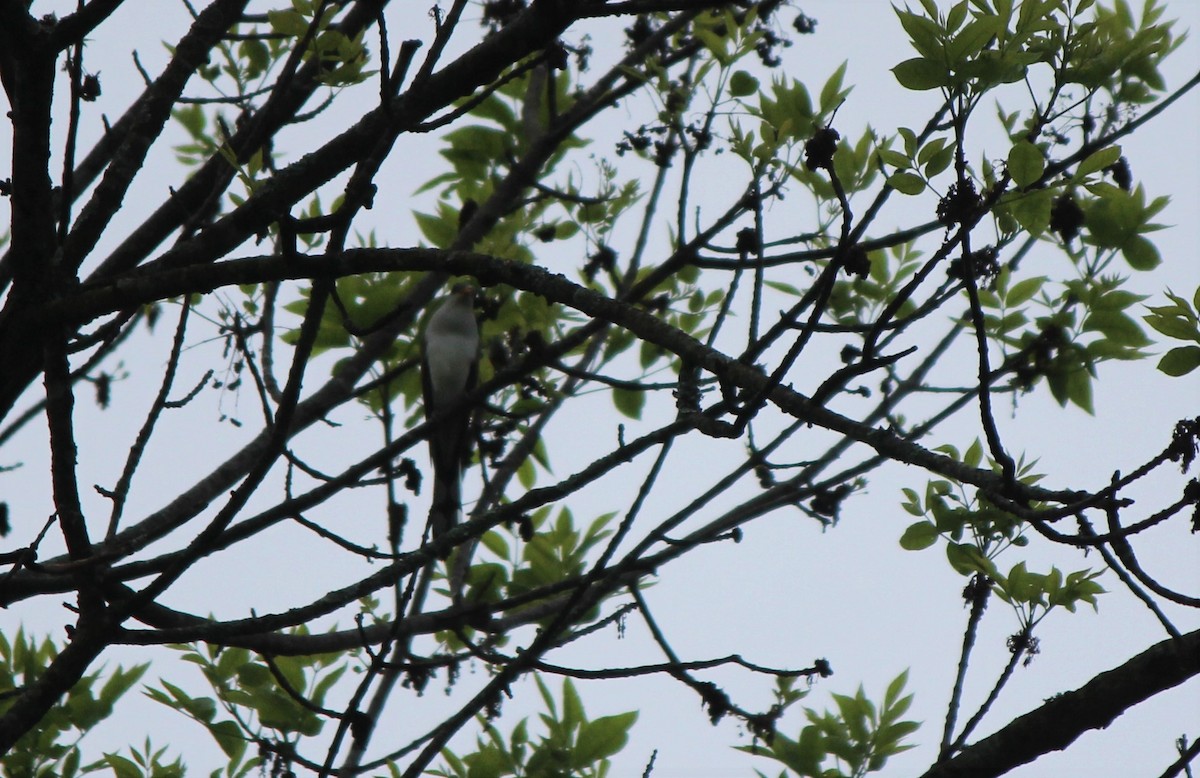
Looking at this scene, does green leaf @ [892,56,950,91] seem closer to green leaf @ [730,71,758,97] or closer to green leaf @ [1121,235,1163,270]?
green leaf @ [1121,235,1163,270]

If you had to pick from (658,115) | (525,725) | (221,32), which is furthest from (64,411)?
(658,115)

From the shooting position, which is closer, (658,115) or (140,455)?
(140,455)

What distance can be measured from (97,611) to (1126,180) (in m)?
3.12

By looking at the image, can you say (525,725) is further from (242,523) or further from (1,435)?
(1,435)

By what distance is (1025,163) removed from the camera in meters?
2.35

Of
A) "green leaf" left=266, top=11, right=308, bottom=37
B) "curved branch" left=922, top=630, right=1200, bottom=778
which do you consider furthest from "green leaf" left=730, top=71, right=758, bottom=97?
"curved branch" left=922, top=630, right=1200, bottom=778

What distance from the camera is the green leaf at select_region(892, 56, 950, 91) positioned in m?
2.23

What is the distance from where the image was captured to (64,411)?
9.11 ft

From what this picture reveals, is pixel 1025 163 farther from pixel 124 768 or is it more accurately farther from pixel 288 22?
pixel 124 768

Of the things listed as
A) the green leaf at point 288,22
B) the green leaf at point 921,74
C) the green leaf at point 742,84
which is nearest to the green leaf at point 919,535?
the green leaf at point 921,74

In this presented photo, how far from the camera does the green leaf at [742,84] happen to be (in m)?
4.46

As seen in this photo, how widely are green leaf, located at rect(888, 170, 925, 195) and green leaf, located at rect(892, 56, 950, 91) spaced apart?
0.17 m

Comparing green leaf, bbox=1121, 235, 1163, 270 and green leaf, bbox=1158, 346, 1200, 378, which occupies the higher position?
green leaf, bbox=1121, 235, 1163, 270

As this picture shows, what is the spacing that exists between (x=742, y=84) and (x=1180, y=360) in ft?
8.35
